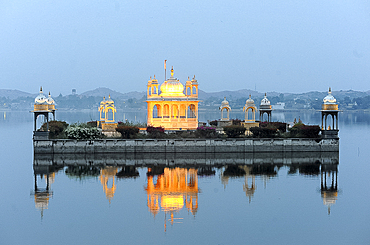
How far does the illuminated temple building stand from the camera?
43188 mm

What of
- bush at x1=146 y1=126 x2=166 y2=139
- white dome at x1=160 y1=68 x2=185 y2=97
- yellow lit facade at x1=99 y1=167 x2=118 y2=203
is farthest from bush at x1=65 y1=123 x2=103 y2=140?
white dome at x1=160 y1=68 x2=185 y2=97

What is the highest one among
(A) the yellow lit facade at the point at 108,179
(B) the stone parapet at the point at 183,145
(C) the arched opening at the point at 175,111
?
(C) the arched opening at the point at 175,111

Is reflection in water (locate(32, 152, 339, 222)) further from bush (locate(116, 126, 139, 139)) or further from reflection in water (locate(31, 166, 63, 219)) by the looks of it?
bush (locate(116, 126, 139, 139))

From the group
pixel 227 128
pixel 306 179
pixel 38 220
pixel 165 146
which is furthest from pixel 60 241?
pixel 227 128

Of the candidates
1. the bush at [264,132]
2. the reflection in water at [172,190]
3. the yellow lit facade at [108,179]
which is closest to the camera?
the reflection in water at [172,190]

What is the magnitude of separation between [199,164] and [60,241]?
1593cm

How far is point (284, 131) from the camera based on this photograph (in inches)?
1607

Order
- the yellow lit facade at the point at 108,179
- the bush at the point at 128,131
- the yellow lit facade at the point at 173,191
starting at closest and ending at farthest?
the yellow lit facade at the point at 173,191
the yellow lit facade at the point at 108,179
the bush at the point at 128,131

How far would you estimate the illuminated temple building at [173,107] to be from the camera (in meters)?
43.2

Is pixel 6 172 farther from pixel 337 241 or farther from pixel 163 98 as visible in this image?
pixel 337 241

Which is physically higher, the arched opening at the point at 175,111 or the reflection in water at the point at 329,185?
the arched opening at the point at 175,111

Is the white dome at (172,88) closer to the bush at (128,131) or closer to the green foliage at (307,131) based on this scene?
the bush at (128,131)

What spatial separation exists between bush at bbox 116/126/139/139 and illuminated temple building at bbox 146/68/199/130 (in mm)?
5779

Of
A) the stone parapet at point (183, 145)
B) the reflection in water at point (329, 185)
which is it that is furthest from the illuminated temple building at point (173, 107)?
the reflection in water at point (329, 185)
